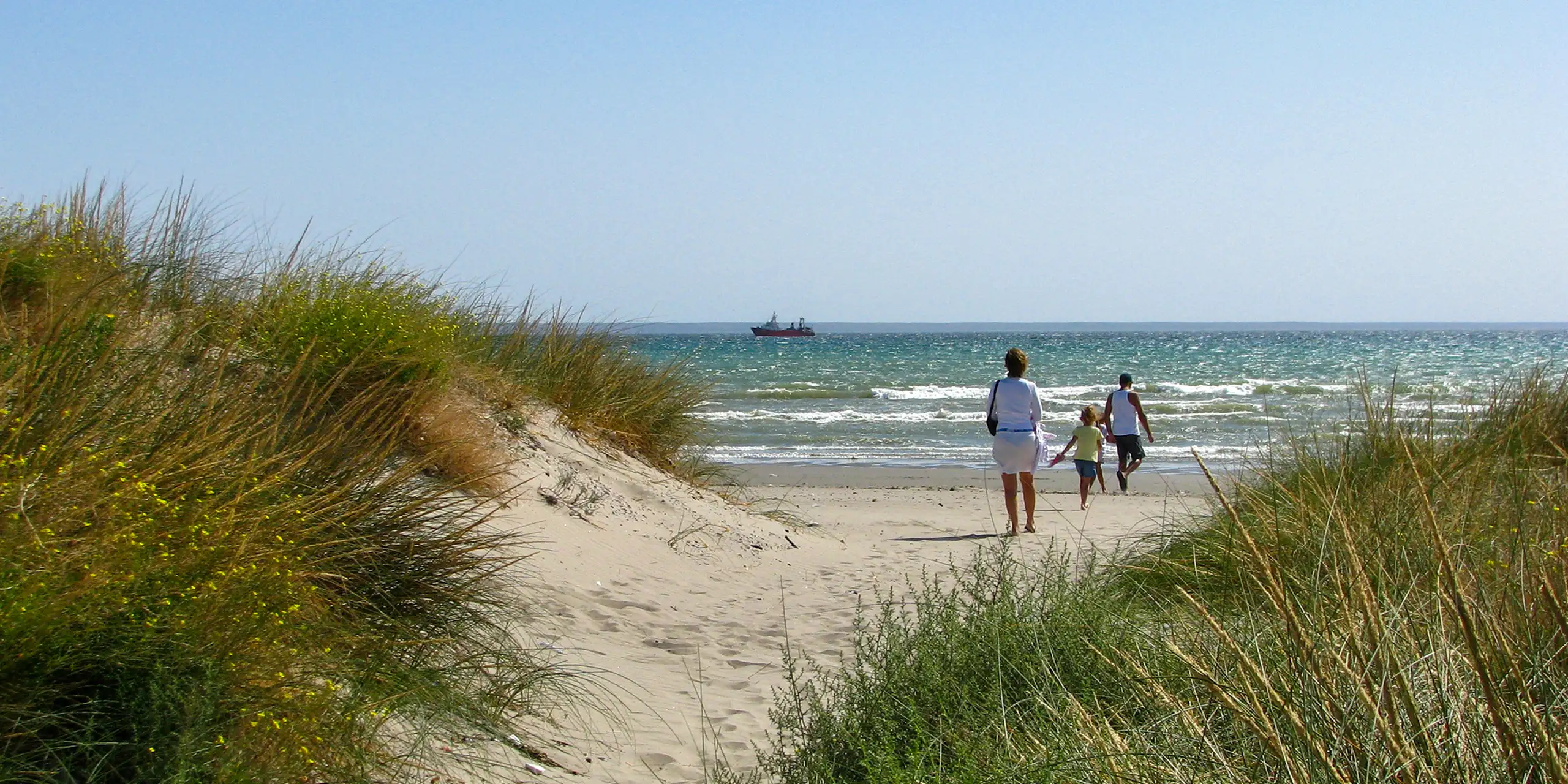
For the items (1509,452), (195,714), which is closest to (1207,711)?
(195,714)

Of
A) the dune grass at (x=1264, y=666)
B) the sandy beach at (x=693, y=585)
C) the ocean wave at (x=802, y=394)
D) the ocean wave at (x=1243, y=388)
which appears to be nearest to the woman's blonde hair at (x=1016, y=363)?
the sandy beach at (x=693, y=585)

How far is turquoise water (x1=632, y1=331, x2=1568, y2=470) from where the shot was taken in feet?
61.7

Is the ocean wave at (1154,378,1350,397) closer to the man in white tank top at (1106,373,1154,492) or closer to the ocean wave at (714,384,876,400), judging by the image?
the ocean wave at (714,384,876,400)

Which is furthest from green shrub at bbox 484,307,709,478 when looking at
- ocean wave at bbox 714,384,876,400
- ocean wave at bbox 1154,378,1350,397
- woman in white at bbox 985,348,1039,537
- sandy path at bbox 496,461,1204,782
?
ocean wave at bbox 1154,378,1350,397

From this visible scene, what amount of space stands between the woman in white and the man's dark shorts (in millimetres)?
4555

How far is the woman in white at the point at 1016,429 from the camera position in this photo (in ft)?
33.0

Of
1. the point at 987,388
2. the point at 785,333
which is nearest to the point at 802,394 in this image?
the point at 987,388

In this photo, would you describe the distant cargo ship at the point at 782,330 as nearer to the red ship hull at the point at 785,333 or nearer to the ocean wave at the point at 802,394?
the red ship hull at the point at 785,333

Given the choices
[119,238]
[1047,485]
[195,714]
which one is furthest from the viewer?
[1047,485]

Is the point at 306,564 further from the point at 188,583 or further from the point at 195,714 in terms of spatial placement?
the point at 195,714

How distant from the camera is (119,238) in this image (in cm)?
688

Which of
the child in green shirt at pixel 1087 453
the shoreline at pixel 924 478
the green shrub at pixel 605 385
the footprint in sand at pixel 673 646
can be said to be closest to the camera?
the footprint in sand at pixel 673 646

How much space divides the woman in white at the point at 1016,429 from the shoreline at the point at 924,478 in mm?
4653

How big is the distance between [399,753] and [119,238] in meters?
4.78
